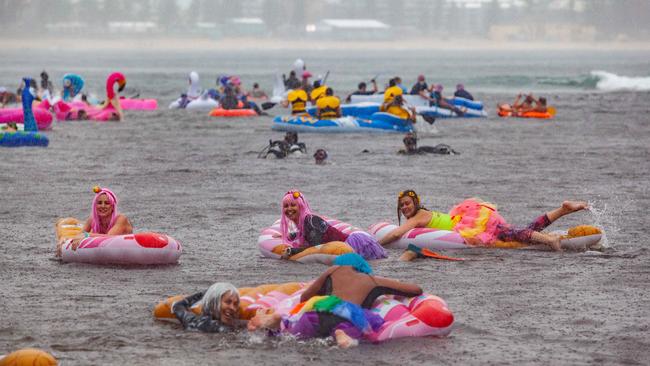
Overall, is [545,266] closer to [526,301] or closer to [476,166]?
[526,301]

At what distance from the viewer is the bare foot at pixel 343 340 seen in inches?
354

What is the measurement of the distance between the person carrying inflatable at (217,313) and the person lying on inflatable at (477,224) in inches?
166

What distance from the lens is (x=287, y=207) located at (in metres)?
12.5

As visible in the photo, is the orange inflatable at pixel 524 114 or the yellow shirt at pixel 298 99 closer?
the yellow shirt at pixel 298 99

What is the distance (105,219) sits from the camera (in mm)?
12961

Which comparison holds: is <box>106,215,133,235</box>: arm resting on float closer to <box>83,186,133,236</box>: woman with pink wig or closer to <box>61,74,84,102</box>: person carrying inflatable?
<box>83,186,133,236</box>: woman with pink wig

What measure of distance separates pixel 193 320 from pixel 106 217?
3588mm

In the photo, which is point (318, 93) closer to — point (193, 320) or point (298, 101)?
point (298, 101)

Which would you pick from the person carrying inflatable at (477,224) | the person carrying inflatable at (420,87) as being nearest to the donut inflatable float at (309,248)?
the person carrying inflatable at (477,224)

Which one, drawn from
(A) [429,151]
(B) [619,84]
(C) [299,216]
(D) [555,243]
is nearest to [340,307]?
(C) [299,216]

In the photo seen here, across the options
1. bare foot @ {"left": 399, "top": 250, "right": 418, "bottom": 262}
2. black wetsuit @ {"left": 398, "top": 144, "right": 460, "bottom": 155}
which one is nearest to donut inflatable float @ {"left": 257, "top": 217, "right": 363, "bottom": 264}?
bare foot @ {"left": 399, "top": 250, "right": 418, "bottom": 262}

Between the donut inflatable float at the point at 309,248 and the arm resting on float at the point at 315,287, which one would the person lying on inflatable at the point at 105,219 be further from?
the arm resting on float at the point at 315,287

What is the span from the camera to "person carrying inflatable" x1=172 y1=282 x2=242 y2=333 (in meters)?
9.45

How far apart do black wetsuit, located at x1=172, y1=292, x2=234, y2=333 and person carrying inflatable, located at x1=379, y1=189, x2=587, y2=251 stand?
160 inches
